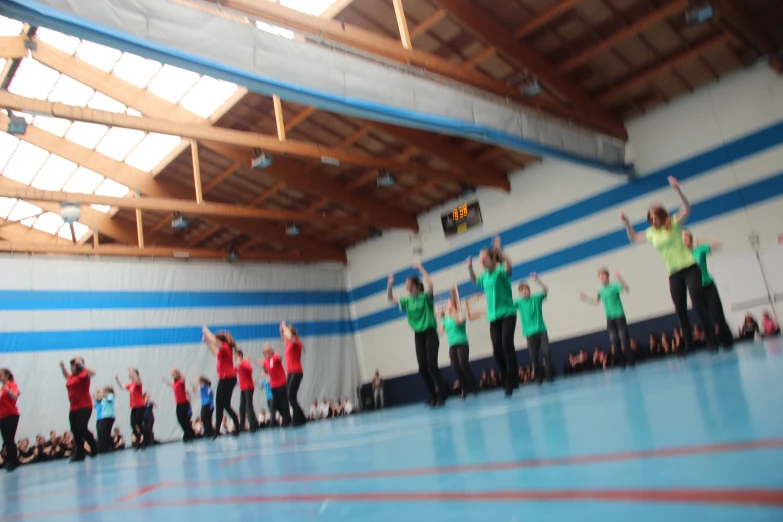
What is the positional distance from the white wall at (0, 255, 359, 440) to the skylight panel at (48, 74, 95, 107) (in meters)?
4.32

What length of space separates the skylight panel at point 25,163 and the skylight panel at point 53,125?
2.02ft

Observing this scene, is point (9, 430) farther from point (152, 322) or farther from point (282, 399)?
point (152, 322)

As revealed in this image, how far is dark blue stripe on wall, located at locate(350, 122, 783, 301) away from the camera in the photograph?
11547 mm

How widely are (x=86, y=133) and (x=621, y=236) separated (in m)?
12.7

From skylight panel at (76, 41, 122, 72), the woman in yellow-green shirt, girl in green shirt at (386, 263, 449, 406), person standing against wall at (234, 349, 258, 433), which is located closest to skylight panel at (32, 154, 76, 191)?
skylight panel at (76, 41, 122, 72)

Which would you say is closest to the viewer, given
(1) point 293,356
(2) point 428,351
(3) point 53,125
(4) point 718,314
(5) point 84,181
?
(4) point 718,314

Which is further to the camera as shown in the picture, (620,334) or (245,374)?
(245,374)

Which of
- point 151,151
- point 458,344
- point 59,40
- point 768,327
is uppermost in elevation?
point 59,40

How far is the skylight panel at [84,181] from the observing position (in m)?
15.4

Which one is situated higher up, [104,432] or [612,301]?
[612,301]

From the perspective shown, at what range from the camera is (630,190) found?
13.3 meters

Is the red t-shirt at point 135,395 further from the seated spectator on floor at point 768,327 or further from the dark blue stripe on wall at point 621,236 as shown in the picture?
the seated spectator on floor at point 768,327

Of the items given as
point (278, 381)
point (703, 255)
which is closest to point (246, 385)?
point (278, 381)

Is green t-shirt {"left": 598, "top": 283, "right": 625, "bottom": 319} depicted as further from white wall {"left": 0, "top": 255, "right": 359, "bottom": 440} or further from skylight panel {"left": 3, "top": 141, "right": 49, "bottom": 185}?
skylight panel {"left": 3, "top": 141, "right": 49, "bottom": 185}
